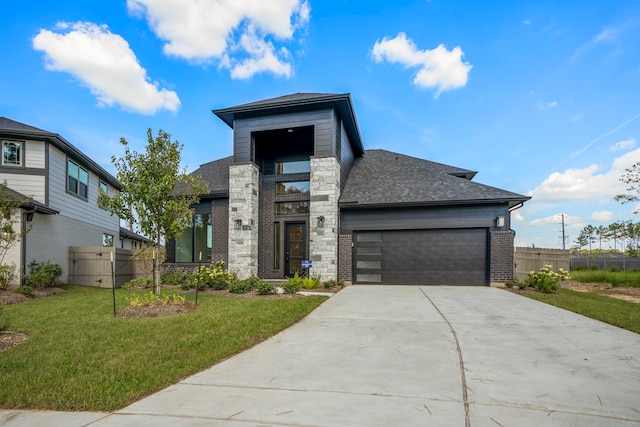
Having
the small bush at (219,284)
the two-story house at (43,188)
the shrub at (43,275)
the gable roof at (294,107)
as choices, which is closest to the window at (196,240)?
the two-story house at (43,188)

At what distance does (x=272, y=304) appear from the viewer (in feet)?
24.1

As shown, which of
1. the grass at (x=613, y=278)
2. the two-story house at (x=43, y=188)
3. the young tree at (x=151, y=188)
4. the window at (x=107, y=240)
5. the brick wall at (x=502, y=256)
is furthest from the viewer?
the window at (x=107, y=240)

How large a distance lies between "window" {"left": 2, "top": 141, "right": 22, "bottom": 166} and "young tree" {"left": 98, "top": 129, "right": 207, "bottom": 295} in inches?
292

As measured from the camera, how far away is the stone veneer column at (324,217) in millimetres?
11469

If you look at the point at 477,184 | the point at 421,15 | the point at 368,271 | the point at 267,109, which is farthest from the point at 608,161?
the point at 267,109

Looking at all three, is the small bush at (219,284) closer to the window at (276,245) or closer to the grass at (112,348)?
the grass at (112,348)

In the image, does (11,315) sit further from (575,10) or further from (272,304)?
(575,10)

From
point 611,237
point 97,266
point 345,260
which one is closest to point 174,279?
point 97,266

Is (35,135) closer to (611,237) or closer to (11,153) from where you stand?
(11,153)

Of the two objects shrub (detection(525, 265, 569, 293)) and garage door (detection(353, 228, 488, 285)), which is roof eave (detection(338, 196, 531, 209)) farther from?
shrub (detection(525, 265, 569, 293))

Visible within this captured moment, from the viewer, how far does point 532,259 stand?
11.6 metres

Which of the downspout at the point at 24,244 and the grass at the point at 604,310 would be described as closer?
the grass at the point at 604,310

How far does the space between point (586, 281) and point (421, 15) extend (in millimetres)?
13325

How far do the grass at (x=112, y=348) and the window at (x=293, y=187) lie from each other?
5936mm
